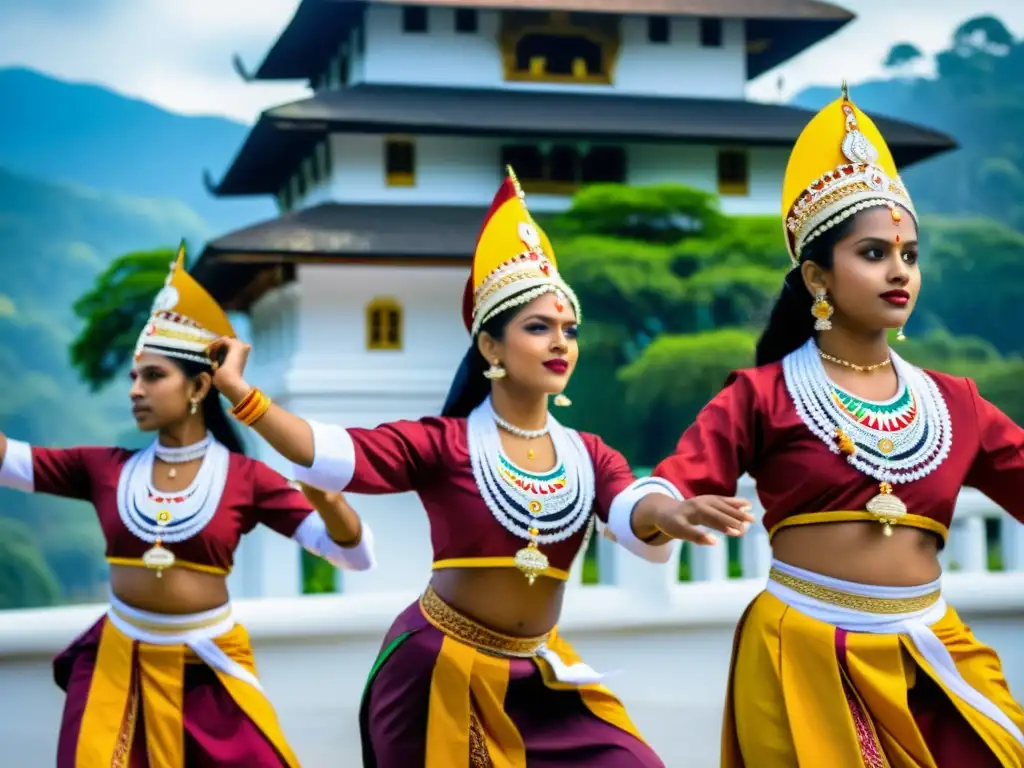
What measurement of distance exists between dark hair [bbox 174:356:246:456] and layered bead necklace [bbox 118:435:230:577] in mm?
198

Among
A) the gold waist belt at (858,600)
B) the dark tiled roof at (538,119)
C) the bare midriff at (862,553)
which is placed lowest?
the gold waist belt at (858,600)

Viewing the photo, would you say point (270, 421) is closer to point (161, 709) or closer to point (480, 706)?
point (480, 706)

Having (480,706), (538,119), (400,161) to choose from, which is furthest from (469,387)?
(400,161)

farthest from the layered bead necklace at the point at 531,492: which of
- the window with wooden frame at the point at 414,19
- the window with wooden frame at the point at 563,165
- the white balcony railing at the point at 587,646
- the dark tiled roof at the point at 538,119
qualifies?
the window with wooden frame at the point at 414,19

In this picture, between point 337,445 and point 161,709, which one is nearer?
point 337,445

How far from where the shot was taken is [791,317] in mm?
3734

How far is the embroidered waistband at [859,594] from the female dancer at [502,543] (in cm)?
34

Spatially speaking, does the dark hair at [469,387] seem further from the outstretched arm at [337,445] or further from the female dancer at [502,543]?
the outstretched arm at [337,445]

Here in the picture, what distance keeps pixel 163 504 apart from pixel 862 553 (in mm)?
2035

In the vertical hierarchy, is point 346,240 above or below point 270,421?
above

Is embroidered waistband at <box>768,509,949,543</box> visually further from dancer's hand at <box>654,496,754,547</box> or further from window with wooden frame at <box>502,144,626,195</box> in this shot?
window with wooden frame at <box>502,144,626,195</box>

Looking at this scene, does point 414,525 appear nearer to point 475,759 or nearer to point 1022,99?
point 475,759

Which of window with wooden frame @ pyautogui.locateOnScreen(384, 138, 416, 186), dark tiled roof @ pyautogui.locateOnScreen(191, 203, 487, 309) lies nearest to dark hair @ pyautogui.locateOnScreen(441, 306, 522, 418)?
dark tiled roof @ pyautogui.locateOnScreen(191, 203, 487, 309)

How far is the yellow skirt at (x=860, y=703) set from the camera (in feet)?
11.0
